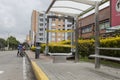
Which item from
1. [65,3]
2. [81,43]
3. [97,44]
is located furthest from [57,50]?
[97,44]

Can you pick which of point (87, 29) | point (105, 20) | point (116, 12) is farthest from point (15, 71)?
point (87, 29)

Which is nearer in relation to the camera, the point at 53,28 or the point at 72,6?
the point at 72,6

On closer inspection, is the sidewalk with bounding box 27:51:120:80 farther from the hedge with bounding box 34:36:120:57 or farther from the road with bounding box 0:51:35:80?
the hedge with bounding box 34:36:120:57

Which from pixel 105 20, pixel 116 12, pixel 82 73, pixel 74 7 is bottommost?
pixel 82 73

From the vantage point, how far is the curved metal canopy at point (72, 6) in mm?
13372

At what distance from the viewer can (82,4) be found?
13.9m

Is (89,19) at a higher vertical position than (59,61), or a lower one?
higher

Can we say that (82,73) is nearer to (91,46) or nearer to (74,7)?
(74,7)

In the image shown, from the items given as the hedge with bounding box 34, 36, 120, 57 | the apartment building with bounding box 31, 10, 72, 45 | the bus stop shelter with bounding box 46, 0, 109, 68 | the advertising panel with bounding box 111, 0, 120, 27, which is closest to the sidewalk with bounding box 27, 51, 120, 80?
the bus stop shelter with bounding box 46, 0, 109, 68

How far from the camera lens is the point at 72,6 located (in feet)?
48.0

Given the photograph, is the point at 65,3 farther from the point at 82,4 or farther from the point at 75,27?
the point at 75,27

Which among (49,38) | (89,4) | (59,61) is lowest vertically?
(59,61)

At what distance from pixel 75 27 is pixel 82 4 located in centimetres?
262

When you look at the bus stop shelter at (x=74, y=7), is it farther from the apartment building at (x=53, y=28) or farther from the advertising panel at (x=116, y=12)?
the apartment building at (x=53, y=28)
